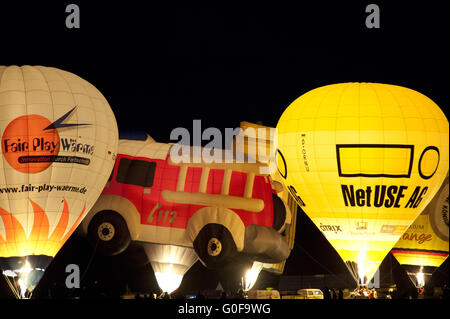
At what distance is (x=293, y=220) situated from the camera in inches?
925

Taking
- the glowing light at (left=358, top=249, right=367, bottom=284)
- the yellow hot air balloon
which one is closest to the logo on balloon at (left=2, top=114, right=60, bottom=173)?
the yellow hot air balloon

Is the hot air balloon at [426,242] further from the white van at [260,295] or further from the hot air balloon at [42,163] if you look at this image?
the hot air balloon at [42,163]

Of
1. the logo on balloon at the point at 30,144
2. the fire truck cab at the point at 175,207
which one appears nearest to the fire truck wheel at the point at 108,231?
the fire truck cab at the point at 175,207

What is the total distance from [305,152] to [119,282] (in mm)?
8048

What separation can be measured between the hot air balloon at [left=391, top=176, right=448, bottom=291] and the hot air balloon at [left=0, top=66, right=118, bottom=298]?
1172 cm

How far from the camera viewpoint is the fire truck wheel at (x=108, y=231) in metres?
17.2

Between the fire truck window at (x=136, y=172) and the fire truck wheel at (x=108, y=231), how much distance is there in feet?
2.71

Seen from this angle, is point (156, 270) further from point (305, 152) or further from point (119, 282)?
point (119, 282)

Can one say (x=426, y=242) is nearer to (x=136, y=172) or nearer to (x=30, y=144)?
(x=136, y=172)

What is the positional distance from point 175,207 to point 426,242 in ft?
33.1

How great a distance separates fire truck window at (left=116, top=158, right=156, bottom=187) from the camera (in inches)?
690

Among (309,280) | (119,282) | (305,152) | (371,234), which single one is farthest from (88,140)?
(309,280)

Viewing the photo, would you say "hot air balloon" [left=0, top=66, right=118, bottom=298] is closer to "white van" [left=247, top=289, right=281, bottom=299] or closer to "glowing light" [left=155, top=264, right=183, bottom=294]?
"glowing light" [left=155, top=264, right=183, bottom=294]
